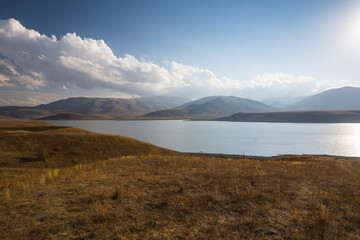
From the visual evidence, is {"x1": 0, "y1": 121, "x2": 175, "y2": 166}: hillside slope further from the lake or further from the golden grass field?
the lake

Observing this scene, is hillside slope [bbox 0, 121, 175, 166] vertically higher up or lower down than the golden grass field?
lower down

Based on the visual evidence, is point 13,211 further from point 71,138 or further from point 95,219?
point 71,138

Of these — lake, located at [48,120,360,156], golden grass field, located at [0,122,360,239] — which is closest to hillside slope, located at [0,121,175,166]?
golden grass field, located at [0,122,360,239]

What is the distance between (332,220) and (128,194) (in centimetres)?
846

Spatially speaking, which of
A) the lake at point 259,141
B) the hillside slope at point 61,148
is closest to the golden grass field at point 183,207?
the hillside slope at point 61,148

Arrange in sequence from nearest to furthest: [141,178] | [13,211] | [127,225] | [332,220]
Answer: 1. [127,225]
2. [332,220]
3. [13,211]
4. [141,178]

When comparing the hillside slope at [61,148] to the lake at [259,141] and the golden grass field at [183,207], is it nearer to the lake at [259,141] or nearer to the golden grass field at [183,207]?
the golden grass field at [183,207]

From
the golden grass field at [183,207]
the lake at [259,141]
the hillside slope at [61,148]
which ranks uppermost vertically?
the golden grass field at [183,207]

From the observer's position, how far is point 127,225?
19.6 ft

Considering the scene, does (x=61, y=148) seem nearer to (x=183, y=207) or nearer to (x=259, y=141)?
(x=183, y=207)

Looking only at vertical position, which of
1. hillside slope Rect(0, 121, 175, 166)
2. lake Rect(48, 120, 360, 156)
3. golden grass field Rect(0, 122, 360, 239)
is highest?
golden grass field Rect(0, 122, 360, 239)

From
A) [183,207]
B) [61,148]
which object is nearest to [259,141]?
[61,148]

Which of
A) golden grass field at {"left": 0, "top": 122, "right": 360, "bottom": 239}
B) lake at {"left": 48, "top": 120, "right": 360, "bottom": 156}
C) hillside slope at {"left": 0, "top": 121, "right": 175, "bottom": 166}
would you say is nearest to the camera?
golden grass field at {"left": 0, "top": 122, "right": 360, "bottom": 239}

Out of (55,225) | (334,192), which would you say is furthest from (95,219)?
(334,192)
